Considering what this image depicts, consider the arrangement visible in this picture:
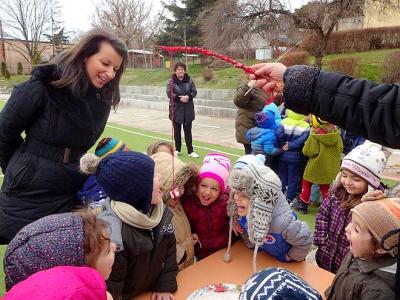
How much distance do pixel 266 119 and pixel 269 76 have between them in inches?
123

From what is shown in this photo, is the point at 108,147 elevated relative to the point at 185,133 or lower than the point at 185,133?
elevated

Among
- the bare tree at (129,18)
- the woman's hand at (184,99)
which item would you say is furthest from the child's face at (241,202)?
the bare tree at (129,18)

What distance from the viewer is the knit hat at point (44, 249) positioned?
1.08 meters

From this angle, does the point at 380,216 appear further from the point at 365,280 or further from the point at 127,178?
the point at 127,178

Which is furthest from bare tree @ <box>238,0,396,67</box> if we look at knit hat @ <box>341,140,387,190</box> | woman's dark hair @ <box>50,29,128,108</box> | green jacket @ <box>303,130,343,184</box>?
woman's dark hair @ <box>50,29,128,108</box>

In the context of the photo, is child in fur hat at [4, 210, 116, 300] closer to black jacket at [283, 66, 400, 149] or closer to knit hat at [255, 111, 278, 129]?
black jacket at [283, 66, 400, 149]

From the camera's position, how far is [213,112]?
11.4m

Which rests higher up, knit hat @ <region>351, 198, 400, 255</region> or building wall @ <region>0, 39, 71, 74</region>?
building wall @ <region>0, 39, 71, 74</region>

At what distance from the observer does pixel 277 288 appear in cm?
99

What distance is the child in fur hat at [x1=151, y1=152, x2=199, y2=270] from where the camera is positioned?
79.4 inches

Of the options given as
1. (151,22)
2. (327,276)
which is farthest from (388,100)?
(151,22)

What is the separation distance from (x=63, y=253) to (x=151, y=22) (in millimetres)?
30884

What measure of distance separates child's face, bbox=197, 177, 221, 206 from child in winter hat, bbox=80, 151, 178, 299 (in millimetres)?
408

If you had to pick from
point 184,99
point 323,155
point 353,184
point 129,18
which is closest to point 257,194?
point 353,184
